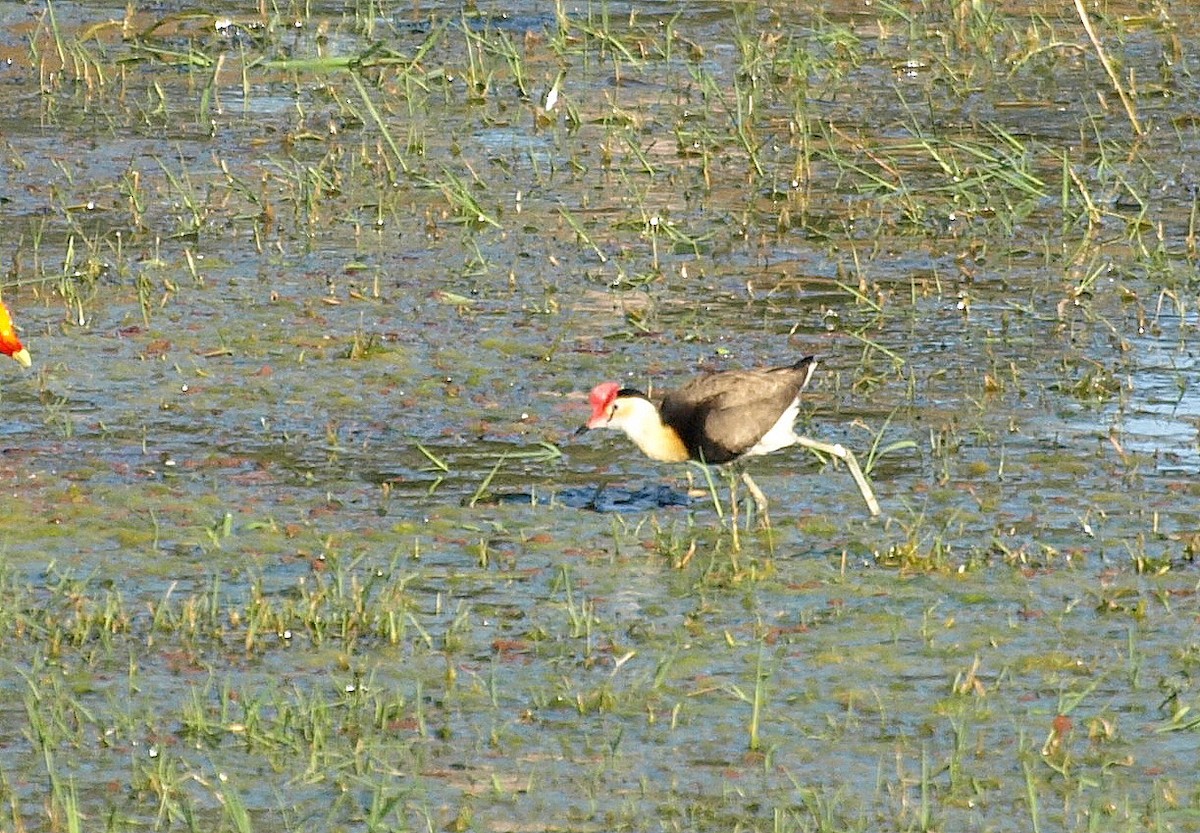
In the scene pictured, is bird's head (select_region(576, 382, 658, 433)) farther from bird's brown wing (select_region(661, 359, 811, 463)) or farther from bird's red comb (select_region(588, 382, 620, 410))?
bird's brown wing (select_region(661, 359, 811, 463))

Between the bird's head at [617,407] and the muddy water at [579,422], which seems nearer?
the muddy water at [579,422]

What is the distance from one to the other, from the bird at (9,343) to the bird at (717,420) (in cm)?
265

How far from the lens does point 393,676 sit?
23.2ft

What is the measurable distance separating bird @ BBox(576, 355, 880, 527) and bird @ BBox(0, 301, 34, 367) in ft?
8.68

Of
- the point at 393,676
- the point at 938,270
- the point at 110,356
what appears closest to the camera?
the point at 393,676

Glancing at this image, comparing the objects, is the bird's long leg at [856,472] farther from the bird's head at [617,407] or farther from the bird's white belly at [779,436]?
the bird's head at [617,407]

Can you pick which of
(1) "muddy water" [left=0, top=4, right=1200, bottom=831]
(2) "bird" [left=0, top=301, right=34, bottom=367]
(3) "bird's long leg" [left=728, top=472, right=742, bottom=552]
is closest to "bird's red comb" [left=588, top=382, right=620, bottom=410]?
(1) "muddy water" [left=0, top=4, right=1200, bottom=831]

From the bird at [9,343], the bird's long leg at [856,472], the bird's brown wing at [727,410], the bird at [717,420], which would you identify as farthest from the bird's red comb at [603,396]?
the bird at [9,343]

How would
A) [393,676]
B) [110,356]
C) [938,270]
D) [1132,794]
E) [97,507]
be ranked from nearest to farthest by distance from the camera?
[1132,794]
[393,676]
[97,507]
[110,356]
[938,270]

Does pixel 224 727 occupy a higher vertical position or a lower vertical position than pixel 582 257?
higher

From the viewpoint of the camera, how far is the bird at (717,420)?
8.50m

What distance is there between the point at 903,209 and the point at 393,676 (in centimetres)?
652

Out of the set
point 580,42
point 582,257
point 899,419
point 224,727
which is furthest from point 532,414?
point 580,42

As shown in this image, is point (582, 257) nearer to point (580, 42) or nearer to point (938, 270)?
point (938, 270)
